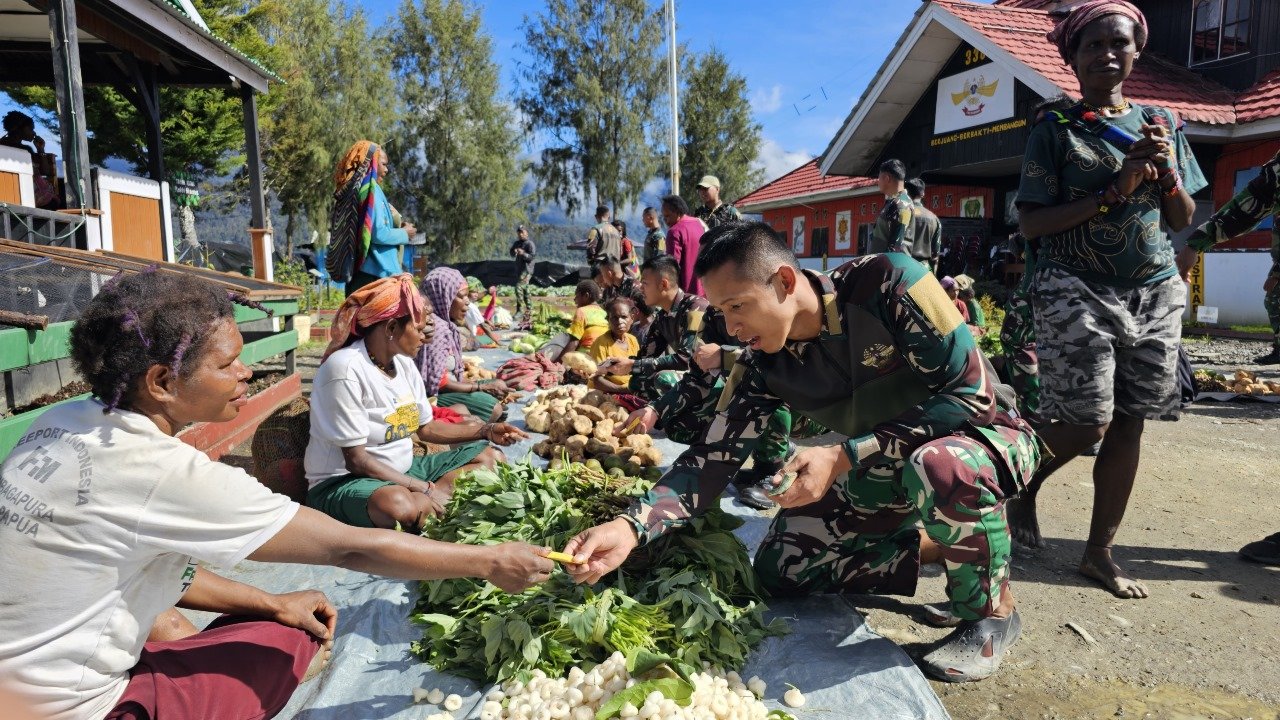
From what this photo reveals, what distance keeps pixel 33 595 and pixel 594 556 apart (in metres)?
1.31

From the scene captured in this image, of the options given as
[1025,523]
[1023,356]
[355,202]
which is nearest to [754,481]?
[1025,523]

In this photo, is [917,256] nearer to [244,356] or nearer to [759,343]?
[759,343]

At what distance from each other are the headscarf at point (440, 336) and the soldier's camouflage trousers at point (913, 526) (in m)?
3.07

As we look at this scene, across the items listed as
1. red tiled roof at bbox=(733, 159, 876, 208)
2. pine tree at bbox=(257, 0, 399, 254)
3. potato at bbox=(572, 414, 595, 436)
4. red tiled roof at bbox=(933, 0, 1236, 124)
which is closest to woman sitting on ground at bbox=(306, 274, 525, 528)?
potato at bbox=(572, 414, 595, 436)

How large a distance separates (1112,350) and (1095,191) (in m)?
0.62

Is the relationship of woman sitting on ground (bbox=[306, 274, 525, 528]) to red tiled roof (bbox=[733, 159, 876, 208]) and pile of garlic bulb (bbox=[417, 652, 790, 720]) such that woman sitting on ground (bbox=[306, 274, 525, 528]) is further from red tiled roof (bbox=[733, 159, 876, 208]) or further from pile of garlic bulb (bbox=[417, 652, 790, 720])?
red tiled roof (bbox=[733, 159, 876, 208])

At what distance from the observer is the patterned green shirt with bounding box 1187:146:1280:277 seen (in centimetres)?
342

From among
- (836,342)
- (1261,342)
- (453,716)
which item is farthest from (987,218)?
(453,716)

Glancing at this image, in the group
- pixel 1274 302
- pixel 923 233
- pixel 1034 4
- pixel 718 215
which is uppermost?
pixel 1034 4

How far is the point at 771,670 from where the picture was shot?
7.78 ft

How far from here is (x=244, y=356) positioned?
5641mm

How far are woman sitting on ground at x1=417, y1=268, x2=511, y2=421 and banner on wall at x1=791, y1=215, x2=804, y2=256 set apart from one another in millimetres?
15813

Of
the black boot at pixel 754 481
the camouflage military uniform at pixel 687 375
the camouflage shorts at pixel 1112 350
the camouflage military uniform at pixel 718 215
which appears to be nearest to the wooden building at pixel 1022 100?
the camouflage military uniform at pixel 718 215

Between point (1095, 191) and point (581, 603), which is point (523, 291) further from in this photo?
point (581, 603)
